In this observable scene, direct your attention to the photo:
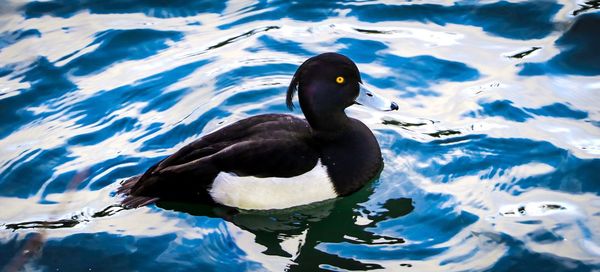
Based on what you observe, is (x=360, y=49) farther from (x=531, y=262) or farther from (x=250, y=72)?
(x=531, y=262)

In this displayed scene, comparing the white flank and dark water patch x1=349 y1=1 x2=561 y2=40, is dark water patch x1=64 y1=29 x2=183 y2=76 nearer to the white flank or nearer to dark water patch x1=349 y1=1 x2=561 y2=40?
dark water patch x1=349 y1=1 x2=561 y2=40

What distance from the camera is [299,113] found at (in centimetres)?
786

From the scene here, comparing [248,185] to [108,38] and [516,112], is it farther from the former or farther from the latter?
[108,38]

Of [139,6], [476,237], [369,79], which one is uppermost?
[139,6]

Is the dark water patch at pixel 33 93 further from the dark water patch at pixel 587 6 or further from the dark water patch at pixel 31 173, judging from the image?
the dark water patch at pixel 587 6

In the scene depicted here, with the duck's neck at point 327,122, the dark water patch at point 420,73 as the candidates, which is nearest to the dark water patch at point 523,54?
the dark water patch at point 420,73

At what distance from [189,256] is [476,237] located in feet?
6.58

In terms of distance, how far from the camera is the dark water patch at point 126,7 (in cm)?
952

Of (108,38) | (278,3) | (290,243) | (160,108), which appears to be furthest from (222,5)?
(290,243)

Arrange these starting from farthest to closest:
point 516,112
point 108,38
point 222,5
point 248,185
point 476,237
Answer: point 222,5 < point 108,38 < point 516,112 < point 248,185 < point 476,237

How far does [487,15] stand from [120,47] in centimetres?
391

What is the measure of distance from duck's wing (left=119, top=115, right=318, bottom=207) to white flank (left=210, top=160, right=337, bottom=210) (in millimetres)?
46

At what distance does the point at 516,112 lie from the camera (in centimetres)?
736

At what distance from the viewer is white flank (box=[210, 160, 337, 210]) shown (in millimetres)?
6219
